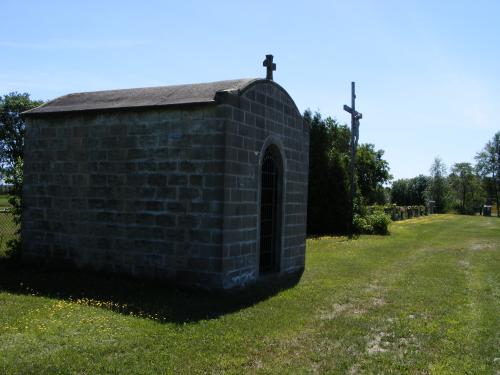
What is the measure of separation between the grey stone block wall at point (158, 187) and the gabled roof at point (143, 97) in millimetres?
174

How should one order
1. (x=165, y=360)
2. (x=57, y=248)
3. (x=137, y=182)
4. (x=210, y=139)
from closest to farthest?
(x=165, y=360), (x=210, y=139), (x=137, y=182), (x=57, y=248)

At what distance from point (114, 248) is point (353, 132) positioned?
17.7m

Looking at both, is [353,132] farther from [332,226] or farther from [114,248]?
[114,248]

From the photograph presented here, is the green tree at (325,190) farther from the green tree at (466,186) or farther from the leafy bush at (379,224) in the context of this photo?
the green tree at (466,186)

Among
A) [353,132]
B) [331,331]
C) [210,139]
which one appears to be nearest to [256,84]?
[210,139]

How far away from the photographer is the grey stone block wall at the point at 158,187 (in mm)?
9211

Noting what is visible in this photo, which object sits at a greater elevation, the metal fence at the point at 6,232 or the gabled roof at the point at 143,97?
the gabled roof at the point at 143,97

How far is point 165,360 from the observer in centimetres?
560

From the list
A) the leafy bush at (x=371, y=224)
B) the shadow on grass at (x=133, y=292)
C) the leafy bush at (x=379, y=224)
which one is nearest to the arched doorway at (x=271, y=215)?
the shadow on grass at (x=133, y=292)

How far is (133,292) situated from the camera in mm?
8852

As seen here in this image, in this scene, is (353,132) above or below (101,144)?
above

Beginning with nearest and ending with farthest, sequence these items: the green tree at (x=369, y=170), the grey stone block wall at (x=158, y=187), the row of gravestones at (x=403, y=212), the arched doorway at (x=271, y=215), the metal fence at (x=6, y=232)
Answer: the grey stone block wall at (x=158, y=187)
the arched doorway at (x=271, y=215)
the metal fence at (x=6, y=232)
the row of gravestones at (x=403, y=212)
the green tree at (x=369, y=170)

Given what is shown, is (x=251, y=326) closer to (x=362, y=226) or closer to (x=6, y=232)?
(x=6, y=232)

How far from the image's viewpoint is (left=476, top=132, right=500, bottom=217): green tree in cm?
7475
